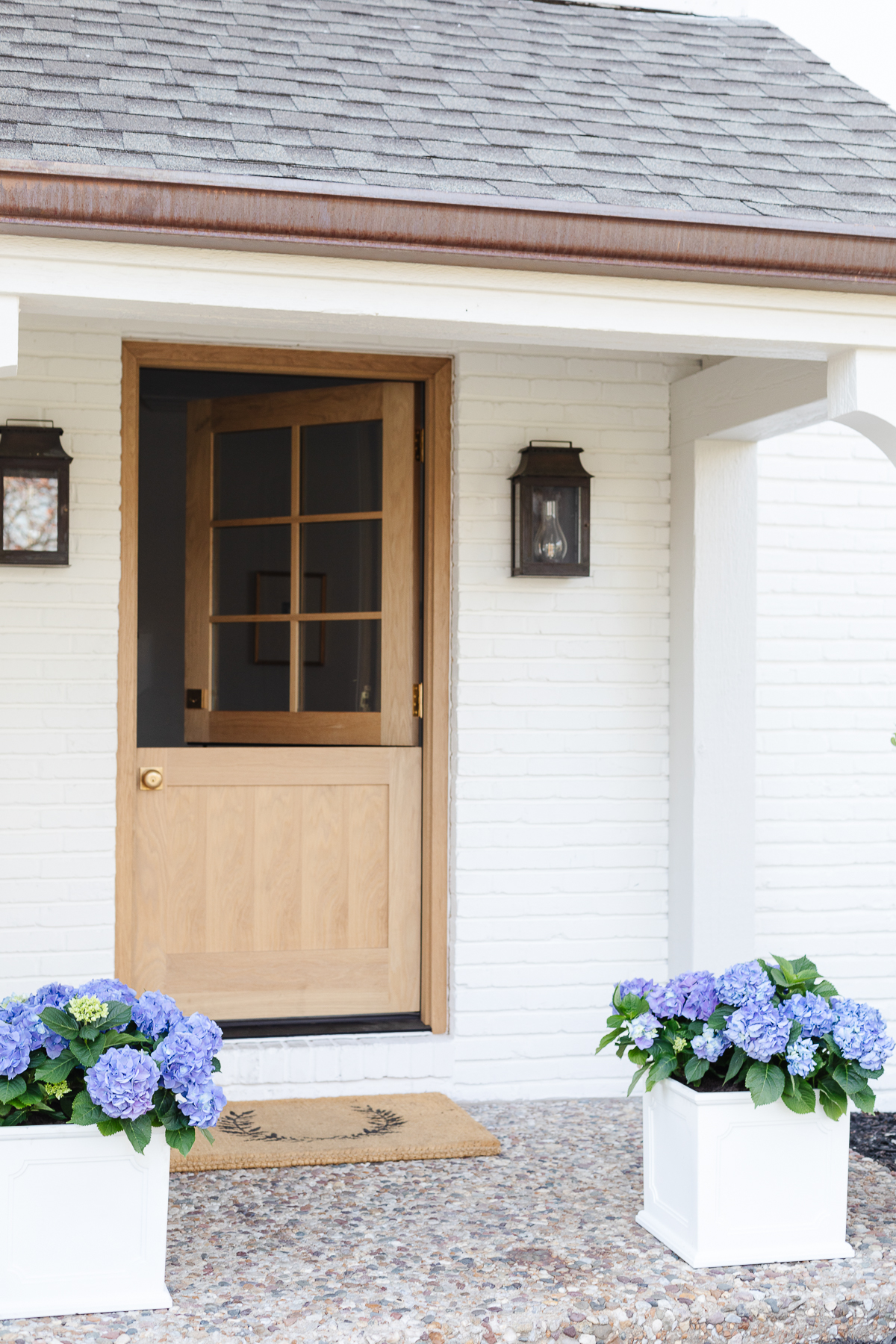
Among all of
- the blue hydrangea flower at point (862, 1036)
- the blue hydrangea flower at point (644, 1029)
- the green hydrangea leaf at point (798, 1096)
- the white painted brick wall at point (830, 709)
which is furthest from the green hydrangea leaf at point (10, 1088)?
the white painted brick wall at point (830, 709)

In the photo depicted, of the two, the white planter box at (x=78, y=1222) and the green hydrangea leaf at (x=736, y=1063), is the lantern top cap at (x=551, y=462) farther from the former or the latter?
the white planter box at (x=78, y=1222)

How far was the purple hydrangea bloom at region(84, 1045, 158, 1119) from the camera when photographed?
2.36 meters

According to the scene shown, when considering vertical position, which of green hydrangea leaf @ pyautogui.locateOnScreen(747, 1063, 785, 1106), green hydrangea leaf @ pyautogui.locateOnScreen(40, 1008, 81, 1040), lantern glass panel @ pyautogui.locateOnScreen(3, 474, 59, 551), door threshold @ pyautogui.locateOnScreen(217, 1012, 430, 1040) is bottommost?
door threshold @ pyautogui.locateOnScreen(217, 1012, 430, 1040)

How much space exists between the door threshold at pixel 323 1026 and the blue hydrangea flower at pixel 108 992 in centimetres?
129

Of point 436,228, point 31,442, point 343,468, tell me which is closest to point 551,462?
point 343,468

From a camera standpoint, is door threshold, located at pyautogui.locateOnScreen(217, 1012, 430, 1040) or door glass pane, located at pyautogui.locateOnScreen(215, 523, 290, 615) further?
door glass pane, located at pyautogui.locateOnScreen(215, 523, 290, 615)

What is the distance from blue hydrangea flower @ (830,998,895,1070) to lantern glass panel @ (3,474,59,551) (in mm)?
2437

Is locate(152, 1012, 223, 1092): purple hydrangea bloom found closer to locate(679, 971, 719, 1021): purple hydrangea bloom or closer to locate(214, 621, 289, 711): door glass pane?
locate(679, 971, 719, 1021): purple hydrangea bloom

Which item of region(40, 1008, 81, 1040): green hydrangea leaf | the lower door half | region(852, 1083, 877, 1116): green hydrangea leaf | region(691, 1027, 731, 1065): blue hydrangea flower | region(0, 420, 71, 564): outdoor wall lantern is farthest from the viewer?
the lower door half

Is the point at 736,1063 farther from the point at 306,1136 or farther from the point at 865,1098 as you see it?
the point at 306,1136

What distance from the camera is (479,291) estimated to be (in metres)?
2.73

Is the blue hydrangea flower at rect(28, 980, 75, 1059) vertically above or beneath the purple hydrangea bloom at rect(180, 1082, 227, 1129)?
above

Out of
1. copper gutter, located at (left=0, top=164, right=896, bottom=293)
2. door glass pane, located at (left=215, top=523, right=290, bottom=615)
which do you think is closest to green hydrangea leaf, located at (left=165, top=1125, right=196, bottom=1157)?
copper gutter, located at (left=0, top=164, right=896, bottom=293)

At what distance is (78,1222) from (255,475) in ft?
7.74
